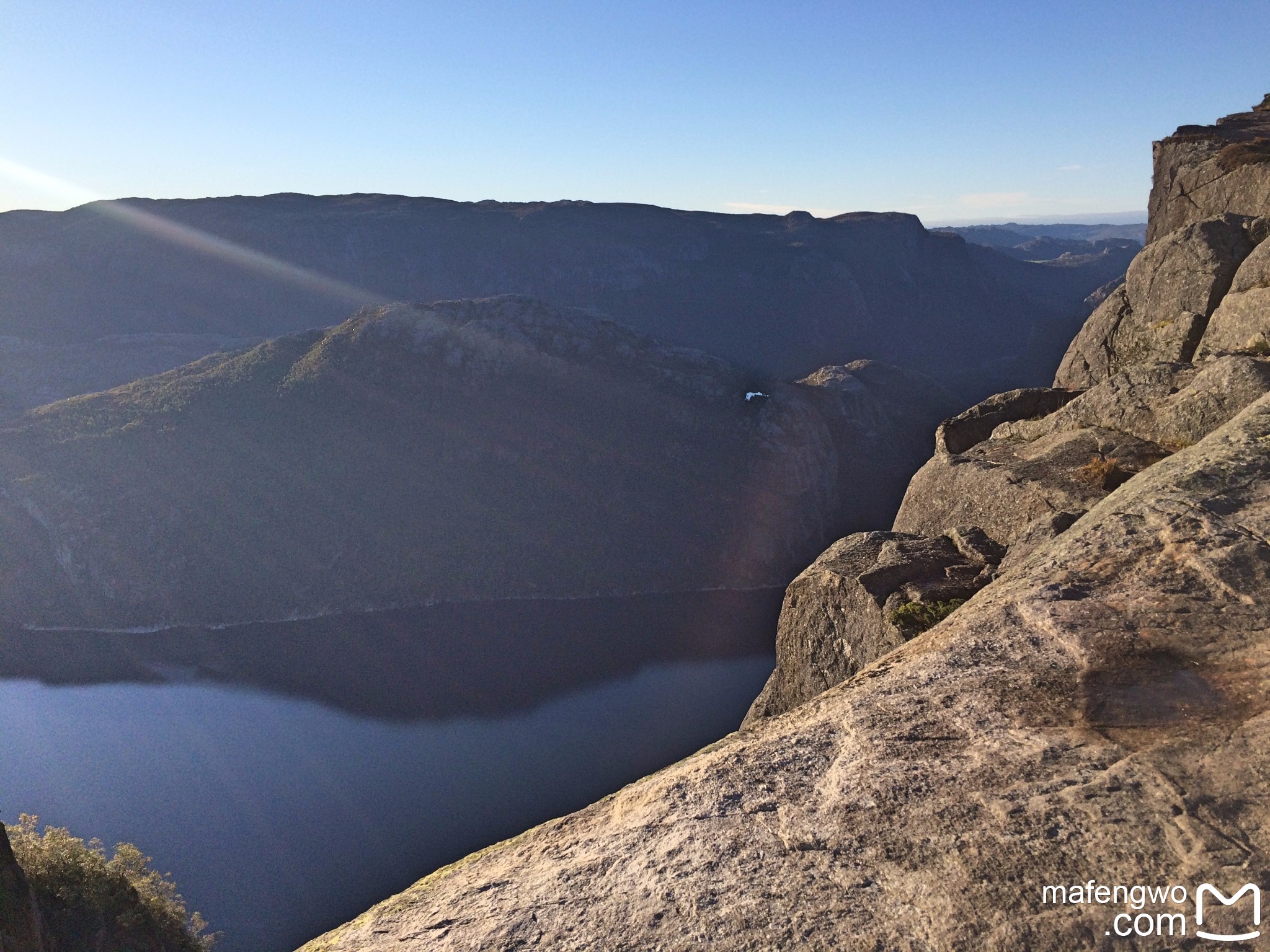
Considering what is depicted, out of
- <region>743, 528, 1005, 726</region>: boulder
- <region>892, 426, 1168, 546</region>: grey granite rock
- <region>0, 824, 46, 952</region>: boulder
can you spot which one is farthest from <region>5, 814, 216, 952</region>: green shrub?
<region>892, 426, 1168, 546</region>: grey granite rock

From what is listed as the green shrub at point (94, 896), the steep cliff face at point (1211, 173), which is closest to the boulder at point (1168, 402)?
the steep cliff face at point (1211, 173)

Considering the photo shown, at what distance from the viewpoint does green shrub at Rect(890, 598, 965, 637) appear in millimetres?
11789

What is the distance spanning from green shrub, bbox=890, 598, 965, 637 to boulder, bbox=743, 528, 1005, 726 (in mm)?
23

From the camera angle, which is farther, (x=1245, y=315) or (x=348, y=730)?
(x=348, y=730)

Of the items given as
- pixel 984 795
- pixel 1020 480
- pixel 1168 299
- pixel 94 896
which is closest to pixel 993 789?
pixel 984 795

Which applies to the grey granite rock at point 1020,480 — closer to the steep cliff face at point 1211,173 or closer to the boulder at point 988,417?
the boulder at point 988,417

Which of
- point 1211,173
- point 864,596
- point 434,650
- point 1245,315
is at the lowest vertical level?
point 434,650

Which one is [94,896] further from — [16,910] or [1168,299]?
[1168,299]

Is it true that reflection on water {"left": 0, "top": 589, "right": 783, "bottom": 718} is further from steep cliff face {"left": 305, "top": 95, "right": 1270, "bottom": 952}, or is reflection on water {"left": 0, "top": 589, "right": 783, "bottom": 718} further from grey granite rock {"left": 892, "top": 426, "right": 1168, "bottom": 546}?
steep cliff face {"left": 305, "top": 95, "right": 1270, "bottom": 952}

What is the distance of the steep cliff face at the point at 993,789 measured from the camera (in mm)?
5867

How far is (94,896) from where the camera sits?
28.9 metres

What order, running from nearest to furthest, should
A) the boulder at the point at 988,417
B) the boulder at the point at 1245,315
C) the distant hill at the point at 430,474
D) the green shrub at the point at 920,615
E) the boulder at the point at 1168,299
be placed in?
the green shrub at the point at 920,615 → the boulder at the point at 1245,315 → the boulder at the point at 1168,299 → the boulder at the point at 988,417 → the distant hill at the point at 430,474

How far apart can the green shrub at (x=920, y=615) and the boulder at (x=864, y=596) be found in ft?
0.07

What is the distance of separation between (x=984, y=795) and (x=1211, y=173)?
26.5 meters
